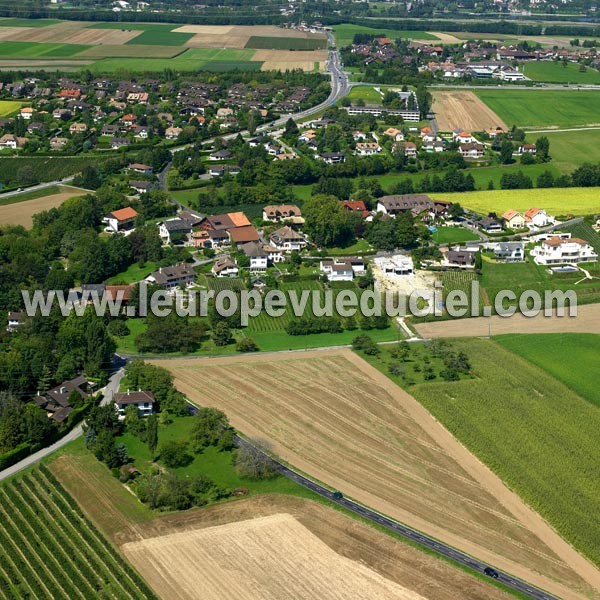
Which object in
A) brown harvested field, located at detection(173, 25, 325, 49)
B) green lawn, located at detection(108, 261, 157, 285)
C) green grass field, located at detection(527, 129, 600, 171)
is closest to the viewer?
green lawn, located at detection(108, 261, 157, 285)

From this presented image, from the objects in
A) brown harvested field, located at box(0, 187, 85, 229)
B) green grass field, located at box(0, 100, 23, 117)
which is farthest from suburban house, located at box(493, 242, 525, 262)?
green grass field, located at box(0, 100, 23, 117)

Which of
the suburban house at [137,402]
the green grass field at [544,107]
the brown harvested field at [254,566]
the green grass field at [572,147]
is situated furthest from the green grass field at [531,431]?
the green grass field at [544,107]

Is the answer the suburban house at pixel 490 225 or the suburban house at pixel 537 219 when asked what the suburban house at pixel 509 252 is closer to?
the suburban house at pixel 490 225

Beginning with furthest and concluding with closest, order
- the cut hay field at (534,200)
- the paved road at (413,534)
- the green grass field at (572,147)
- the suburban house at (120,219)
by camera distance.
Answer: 1. the green grass field at (572,147)
2. the cut hay field at (534,200)
3. the suburban house at (120,219)
4. the paved road at (413,534)

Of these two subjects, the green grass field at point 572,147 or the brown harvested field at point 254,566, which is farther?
the green grass field at point 572,147

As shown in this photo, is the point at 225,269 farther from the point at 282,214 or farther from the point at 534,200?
the point at 534,200

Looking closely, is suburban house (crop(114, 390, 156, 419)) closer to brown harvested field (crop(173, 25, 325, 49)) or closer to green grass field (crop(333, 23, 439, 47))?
brown harvested field (crop(173, 25, 325, 49))

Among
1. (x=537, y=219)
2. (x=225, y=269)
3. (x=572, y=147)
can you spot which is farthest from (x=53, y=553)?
(x=572, y=147)
